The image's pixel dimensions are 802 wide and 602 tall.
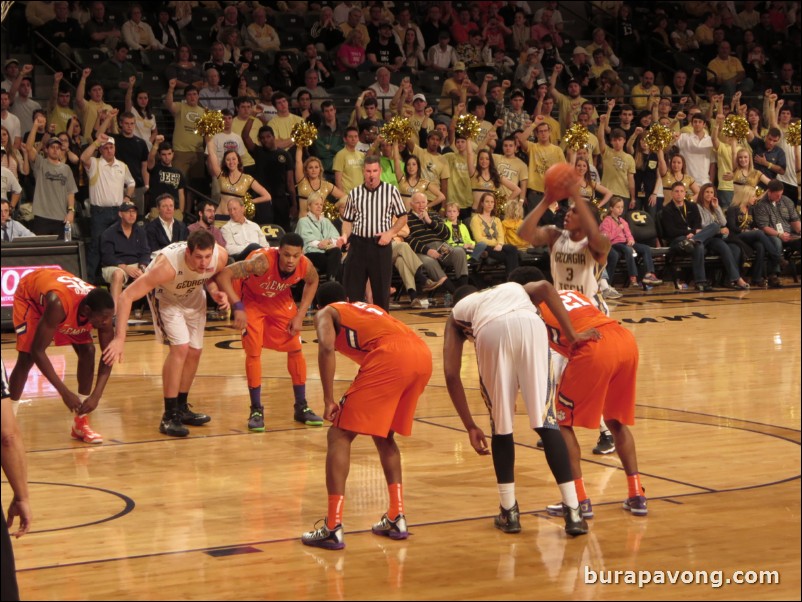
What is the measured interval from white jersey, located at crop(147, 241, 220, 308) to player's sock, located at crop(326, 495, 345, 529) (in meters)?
3.30

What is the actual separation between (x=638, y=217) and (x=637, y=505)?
1216 centimetres

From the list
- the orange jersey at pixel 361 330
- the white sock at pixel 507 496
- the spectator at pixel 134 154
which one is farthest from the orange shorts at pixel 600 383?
the spectator at pixel 134 154

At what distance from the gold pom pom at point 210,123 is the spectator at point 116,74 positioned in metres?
1.51

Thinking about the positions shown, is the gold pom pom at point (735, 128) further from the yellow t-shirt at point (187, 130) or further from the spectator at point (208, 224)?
the spectator at point (208, 224)

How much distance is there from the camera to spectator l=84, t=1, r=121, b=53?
18156 mm

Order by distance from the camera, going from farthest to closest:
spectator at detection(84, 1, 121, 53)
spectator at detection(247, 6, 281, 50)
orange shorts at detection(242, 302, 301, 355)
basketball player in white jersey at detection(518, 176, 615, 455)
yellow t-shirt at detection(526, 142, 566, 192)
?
spectator at detection(247, 6, 281, 50), yellow t-shirt at detection(526, 142, 566, 192), spectator at detection(84, 1, 121, 53), orange shorts at detection(242, 302, 301, 355), basketball player in white jersey at detection(518, 176, 615, 455)

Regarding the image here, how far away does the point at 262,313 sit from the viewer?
32.3 ft

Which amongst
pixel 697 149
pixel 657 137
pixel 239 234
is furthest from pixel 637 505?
pixel 697 149

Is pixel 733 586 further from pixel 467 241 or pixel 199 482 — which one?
pixel 467 241

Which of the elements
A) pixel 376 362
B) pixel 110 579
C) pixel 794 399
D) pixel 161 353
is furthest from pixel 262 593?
pixel 161 353

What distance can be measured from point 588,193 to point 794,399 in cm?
857

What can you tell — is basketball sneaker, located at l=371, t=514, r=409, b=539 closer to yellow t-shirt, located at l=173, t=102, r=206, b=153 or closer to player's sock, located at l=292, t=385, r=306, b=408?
player's sock, located at l=292, t=385, r=306, b=408

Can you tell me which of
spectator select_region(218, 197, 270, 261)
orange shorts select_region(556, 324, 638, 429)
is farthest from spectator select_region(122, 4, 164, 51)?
orange shorts select_region(556, 324, 638, 429)

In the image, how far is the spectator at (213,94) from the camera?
17.7 meters
